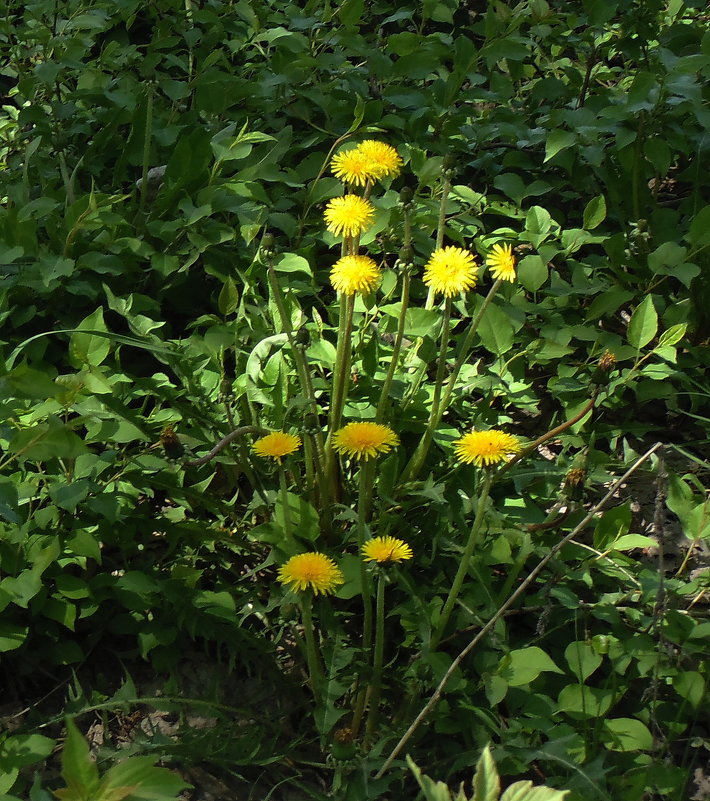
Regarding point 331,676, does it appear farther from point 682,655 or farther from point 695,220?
point 695,220

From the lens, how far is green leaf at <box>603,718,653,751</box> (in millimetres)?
1504

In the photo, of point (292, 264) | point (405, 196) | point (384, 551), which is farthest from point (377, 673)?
point (292, 264)

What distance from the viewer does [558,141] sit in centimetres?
237

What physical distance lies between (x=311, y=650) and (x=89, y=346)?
2.68ft

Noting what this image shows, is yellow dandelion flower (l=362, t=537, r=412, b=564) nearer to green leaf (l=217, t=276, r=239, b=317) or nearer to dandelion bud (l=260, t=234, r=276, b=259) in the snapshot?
dandelion bud (l=260, t=234, r=276, b=259)

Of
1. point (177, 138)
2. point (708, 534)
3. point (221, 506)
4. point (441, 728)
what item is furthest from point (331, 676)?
point (177, 138)

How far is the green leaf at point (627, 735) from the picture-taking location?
1504mm

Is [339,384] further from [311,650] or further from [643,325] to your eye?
[643,325]

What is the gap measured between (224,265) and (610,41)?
4.96 feet

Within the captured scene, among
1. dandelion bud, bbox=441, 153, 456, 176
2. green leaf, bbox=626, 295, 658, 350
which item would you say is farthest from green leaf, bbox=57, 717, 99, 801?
green leaf, bbox=626, 295, 658, 350

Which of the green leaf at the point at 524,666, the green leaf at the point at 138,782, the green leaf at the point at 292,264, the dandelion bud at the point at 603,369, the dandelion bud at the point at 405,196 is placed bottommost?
the green leaf at the point at 524,666

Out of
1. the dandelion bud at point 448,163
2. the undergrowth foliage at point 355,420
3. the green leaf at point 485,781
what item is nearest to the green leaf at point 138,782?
the undergrowth foliage at point 355,420

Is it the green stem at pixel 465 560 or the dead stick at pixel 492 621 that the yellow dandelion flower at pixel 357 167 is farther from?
the dead stick at pixel 492 621

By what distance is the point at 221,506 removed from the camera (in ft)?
6.12
